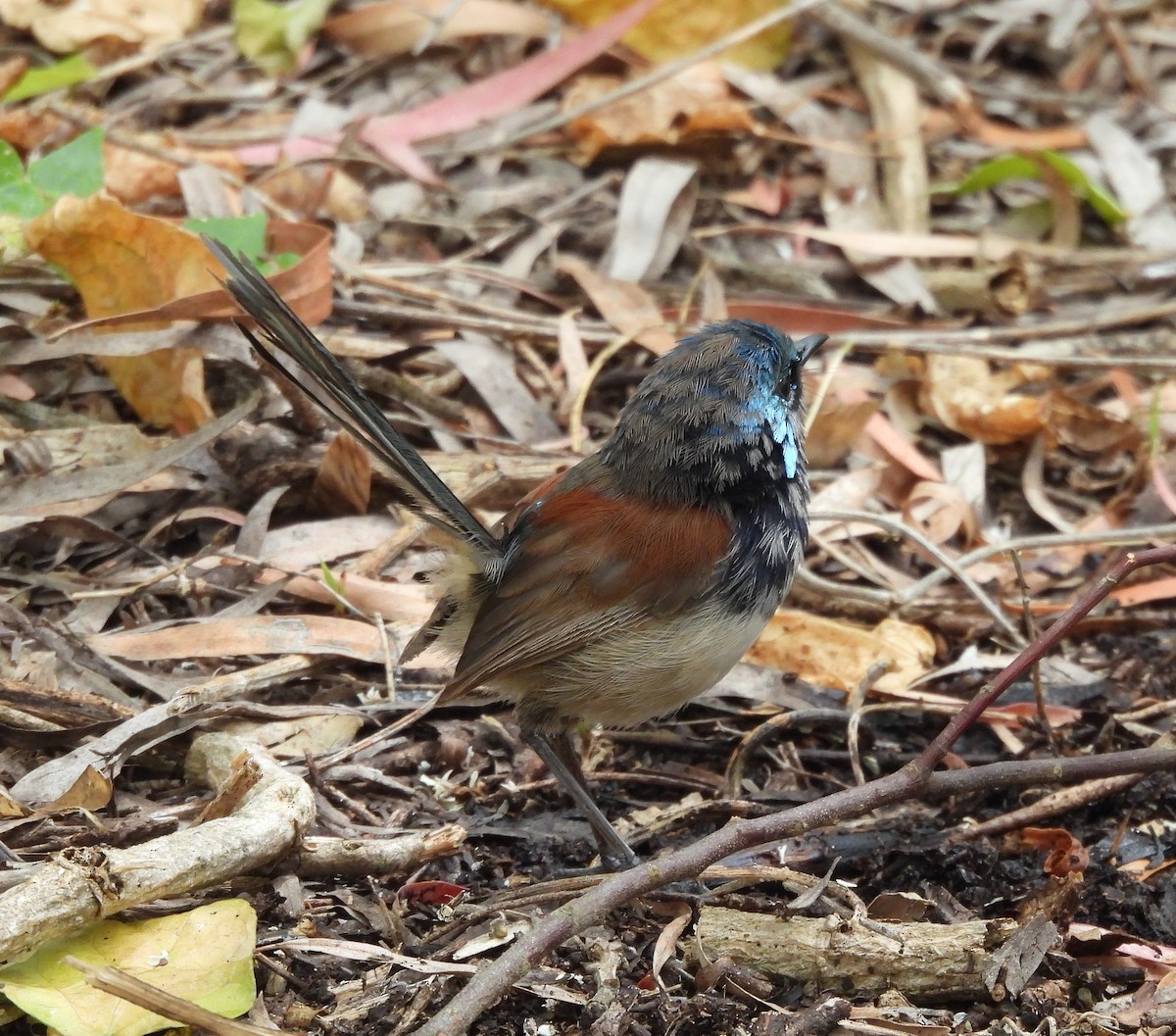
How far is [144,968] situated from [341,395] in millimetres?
1507

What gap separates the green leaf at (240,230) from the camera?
200 inches

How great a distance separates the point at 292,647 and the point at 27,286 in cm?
174

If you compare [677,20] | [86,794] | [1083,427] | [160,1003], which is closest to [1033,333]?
[1083,427]

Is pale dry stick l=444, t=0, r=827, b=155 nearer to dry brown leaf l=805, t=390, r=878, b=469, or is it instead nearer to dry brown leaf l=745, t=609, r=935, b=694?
dry brown leaf l=805, t=390, r=878, b=469

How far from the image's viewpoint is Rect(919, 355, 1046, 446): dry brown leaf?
5.68 m

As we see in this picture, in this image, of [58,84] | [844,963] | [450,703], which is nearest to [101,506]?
[450,703]

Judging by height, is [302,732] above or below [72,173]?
below

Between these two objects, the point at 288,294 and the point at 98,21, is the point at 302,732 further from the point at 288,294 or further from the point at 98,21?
the point at 98,21

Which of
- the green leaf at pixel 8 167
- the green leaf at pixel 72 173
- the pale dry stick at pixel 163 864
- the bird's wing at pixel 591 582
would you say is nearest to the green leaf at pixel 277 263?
the green leaf at pixel 72 173

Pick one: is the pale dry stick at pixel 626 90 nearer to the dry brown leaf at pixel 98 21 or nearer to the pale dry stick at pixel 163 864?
the dry brown leaf at pixel 98 21

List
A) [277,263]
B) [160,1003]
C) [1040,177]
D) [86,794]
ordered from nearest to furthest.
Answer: [160,1003] < [86,794] < [277,263] < [1040,177]

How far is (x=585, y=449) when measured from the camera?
5.43 meters

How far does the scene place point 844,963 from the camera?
348 cm

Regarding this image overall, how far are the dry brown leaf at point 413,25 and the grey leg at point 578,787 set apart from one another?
3.93 m
